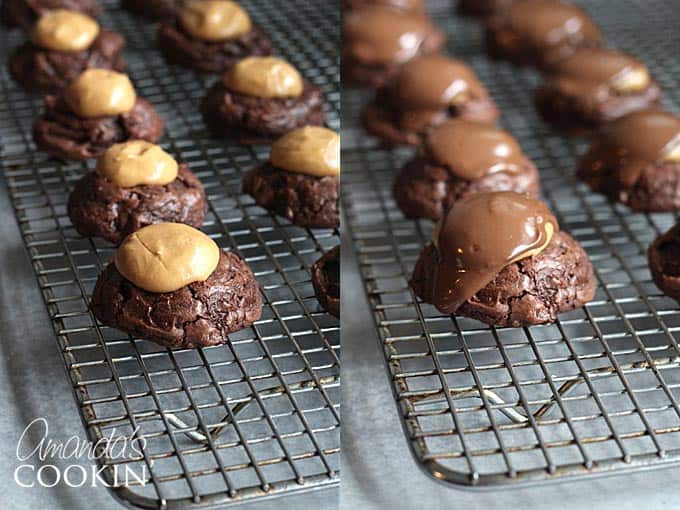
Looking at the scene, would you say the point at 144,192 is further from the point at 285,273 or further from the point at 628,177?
the point at 628,177

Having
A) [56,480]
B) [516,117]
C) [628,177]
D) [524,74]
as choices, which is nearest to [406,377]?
[56,480]

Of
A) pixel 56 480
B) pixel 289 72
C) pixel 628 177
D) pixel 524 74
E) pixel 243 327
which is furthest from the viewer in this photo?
pixel 524 74

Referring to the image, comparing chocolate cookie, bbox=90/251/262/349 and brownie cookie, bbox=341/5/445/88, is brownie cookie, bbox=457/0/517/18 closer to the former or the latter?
brownie cookie, bbox=341/5/445/88

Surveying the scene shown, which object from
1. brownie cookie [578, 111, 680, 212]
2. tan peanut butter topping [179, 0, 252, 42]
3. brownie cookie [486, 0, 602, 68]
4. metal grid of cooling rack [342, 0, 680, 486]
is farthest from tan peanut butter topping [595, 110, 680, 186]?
tan peanut butter topping [179, 0, 252, 42]

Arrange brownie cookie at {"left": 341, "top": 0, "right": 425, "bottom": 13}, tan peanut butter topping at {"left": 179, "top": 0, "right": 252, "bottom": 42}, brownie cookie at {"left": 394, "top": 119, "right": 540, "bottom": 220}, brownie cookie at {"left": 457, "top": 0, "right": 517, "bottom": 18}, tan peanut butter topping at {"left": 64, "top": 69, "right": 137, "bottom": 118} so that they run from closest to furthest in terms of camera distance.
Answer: brownie cookie at {"left": 394, "top": 119, "right": 540, "bottom": 220} → tan peanut butter topping at {"left": 64, "top": 69, "right": 137, "bottom": 118} → tan peanut butter topping at {"left": 179, "top": 0, "right": 252, "bottom": 42} → brownie cookie at {"left": 341, "top": 0, "right": 425, "bottom": 13} → brownie cookie at {"left": 457, "top": 0, "right": 517, "bottom": 18}

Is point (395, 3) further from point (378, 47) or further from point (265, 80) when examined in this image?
point (265, 80)

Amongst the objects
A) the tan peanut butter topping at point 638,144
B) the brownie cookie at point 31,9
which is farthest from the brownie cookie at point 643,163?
the brownie cookie at point 31,9
